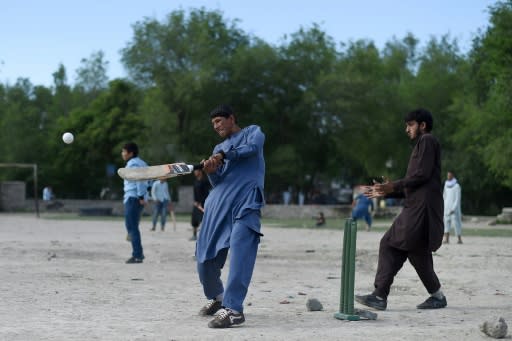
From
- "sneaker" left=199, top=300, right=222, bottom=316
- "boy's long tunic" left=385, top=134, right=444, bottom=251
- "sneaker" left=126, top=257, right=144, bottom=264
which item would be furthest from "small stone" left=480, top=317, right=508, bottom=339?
"sneaker" left=126, top=257, right=144, bottom=264

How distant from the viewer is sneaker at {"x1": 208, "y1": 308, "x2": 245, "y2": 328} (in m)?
7.18

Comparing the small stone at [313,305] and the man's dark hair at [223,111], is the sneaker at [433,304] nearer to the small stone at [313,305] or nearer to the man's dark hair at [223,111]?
the small stone at [313,305]

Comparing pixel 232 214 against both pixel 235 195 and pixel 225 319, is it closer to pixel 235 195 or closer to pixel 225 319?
pixel 235 195

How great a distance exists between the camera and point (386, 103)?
5512 centimetres

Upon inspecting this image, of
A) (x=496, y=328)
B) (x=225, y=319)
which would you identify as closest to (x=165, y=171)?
(x=225, y=319)

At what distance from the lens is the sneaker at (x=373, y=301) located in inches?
334

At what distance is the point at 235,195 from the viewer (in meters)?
7.56

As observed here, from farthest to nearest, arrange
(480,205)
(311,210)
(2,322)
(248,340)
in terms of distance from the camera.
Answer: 1. (480,205)
2. (311,210)
3. (2,322)
4. (248,340)

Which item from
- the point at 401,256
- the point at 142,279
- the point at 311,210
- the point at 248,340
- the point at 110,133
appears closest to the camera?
the point at 248,340

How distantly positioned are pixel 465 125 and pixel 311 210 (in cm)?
1533

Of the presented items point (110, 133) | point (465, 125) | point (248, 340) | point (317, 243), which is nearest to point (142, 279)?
point (248, 340)

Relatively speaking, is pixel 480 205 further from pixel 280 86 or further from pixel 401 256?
pixel 401 256

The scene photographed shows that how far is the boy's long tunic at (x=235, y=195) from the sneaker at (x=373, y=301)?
1617mm

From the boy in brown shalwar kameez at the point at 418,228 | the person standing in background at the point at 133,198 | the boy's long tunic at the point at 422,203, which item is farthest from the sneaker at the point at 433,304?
the person standing in background at the point at 133,198
